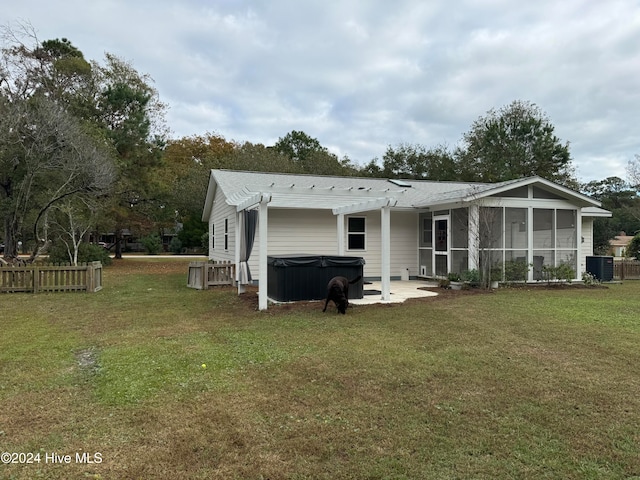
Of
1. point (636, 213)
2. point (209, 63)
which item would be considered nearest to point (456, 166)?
point (636, 213)

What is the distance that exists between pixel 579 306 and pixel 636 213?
27.2 m

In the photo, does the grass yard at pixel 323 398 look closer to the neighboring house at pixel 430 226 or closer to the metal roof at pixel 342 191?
the metal roof at pixel 342 191

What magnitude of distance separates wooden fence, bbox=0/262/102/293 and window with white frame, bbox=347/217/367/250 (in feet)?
25.2

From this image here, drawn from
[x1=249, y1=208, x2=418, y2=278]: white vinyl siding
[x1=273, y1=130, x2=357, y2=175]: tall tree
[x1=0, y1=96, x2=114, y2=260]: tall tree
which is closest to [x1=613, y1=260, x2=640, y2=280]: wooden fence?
[x1=249, y1=208, x2=418, y2=278]: white vinyl siding

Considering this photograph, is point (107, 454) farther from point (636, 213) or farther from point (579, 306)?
point (636, 213)

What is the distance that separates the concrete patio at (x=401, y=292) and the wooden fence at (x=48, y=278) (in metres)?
7.11

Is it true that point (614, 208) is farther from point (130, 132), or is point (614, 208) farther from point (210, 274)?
point (210, 274)

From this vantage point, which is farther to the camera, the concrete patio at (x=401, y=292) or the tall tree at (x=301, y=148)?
the tall tree at (x=301, y=148)

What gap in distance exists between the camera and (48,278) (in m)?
10.6

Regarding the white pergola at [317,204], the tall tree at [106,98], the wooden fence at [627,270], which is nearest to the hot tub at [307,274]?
the white pergola at [317,204]

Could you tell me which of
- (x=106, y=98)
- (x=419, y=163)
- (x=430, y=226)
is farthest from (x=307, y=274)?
(x=419, y=163)

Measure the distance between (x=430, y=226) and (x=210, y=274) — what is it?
7450mm

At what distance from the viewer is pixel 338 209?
1085 centimetres

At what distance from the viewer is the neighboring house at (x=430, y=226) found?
11.5 metres
